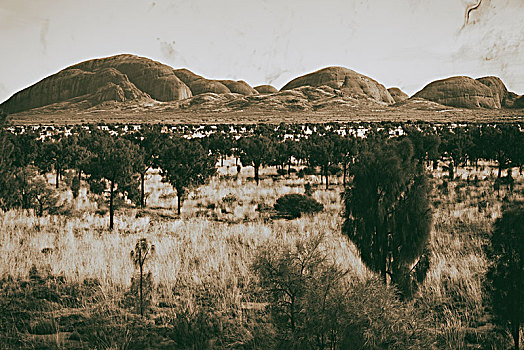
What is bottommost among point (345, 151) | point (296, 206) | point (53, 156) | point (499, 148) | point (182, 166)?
point (296, 206)

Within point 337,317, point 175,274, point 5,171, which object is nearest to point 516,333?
point 337,317

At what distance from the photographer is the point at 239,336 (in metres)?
8.45

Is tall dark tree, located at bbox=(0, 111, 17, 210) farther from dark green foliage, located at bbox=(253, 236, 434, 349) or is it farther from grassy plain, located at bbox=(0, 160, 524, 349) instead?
dark green foliage, located at bbox=(253, 236, 434, 349)

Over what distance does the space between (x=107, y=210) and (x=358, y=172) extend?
57.9 ft

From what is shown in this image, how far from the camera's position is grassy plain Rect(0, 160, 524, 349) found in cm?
852

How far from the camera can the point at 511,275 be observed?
7.95m

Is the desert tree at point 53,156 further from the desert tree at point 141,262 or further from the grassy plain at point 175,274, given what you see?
the desert tree at point 141,262

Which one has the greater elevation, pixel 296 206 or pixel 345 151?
pixel 345 151

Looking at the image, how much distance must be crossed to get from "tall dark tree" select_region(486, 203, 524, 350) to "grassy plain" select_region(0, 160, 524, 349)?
2.42ft

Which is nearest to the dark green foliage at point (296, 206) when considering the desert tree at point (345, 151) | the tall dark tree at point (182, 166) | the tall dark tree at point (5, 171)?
the tall dark tree at point (182, 166)

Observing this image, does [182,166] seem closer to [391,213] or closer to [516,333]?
[391,213]

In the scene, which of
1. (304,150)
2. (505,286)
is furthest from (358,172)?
(304,150)

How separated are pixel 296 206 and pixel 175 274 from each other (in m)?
12.5

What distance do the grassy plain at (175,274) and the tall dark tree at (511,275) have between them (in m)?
0.74
